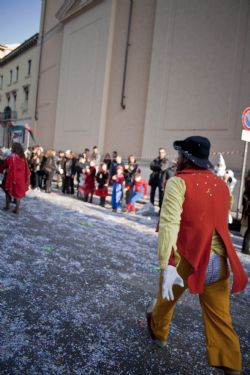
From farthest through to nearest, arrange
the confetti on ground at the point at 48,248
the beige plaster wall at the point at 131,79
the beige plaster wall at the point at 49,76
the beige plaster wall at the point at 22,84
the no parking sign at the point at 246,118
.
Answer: the beige plaster wall at the point at 22,84
the beige plaster wall at the point at 49,76
the beige plaster wall at the point at 131,79
the no parking sign at the point at 246,118
the confetti on ground at the point at 48,248

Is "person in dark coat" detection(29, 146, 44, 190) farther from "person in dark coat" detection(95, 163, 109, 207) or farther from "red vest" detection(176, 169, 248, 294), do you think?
"red vest" detection(176, 169, 248, 294)

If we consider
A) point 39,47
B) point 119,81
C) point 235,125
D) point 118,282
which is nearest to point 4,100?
point 39,47

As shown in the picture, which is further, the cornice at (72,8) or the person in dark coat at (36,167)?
the cornice at (72,8)

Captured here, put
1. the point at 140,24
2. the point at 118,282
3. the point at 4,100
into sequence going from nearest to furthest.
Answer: the point at 118,282 → the point at 140,24 → the point at 4,100

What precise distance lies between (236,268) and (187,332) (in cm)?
123

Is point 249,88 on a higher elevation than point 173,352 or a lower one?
higher

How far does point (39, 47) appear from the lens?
2722 cm

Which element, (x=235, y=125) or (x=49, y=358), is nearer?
(x=49, y=358)

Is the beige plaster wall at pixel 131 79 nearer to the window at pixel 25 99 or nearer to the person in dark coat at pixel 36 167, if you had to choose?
the person in dark coat at pixel 36 167

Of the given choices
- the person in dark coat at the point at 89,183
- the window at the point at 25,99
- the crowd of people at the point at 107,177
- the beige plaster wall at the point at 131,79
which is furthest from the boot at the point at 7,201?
the window at the point at 25,99

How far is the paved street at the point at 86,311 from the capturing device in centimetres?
258

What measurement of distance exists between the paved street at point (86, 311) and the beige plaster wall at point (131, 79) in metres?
11.1

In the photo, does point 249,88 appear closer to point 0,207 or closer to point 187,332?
point 0,207

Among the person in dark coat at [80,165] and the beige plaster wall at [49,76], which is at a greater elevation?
the beige plaster wall at [49,76]
